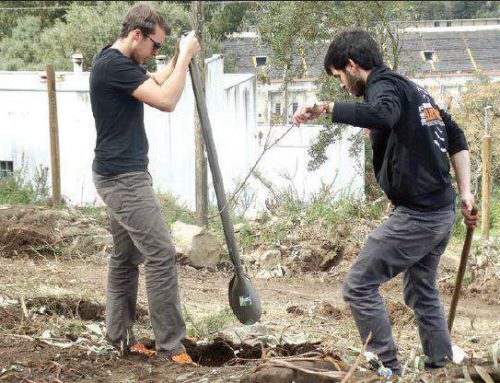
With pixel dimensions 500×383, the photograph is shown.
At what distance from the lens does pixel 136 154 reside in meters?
5.41

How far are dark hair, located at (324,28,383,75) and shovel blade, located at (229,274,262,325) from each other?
5.33ft

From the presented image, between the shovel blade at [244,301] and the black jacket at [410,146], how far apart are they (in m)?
1.26

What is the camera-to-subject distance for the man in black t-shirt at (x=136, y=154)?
5.28 m

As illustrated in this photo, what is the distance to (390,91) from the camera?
475 centimetres

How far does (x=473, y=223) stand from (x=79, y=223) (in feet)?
20.8

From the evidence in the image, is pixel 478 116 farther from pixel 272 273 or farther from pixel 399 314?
pixel 399 314

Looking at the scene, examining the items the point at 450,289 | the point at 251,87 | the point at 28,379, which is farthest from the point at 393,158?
the point at 251,87

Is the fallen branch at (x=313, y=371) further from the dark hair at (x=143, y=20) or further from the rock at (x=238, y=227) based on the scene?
the rock at (x=238, y=227)

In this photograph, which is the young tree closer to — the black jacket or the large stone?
the large stone

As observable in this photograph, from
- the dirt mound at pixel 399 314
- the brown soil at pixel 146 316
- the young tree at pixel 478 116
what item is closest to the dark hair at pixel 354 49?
the brown soil at pixel 146 316

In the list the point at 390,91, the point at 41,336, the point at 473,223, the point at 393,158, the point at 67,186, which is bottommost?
the point at 67,186

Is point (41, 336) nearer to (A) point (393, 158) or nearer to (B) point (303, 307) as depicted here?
(A) point (393, 158)

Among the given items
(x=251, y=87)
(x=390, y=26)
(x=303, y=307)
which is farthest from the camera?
(x=251, y=87)

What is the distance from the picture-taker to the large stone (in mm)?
10281
